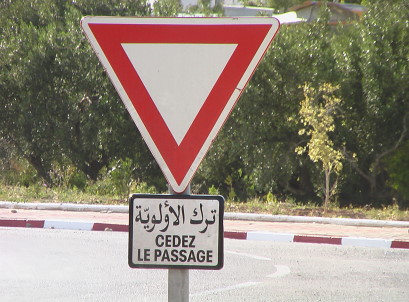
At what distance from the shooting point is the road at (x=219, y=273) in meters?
7.22

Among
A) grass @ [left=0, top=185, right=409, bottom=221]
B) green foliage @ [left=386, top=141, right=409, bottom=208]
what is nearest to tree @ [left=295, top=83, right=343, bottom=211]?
grass @ [left=0, top=185, right=409, bottom=221]

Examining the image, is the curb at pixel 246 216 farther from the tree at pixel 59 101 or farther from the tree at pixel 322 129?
the tree at pixel 59 101

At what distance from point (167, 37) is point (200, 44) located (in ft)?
0.36

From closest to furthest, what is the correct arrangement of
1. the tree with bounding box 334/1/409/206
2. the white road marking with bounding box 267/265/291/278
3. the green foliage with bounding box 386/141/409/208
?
the white road marking with bounding box 267/265/291/278, the tree with bounding box 334/1/409/206, the green foliage with bounding box 386/141/409/208

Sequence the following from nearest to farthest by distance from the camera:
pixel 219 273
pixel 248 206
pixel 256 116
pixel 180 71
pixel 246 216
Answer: pixel 180 71 → pixel 219 273 → pixel 246 216 → pixel 248 206 → pixel 256 116

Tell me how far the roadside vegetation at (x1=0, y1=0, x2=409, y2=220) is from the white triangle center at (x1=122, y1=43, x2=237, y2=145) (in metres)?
13.4

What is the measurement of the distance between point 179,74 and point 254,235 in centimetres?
895

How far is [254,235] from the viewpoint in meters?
11.4

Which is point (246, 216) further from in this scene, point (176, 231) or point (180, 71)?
point (180, 71)

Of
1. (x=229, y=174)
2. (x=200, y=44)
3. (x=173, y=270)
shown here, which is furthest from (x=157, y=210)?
(x=229, y=174)

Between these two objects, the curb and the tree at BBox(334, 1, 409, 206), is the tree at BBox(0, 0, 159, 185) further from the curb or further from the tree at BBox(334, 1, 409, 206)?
the curb

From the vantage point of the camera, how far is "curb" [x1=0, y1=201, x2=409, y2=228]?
12.7 m

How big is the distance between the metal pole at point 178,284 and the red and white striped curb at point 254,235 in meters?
8.66

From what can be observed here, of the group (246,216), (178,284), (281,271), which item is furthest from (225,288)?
(246,216)
